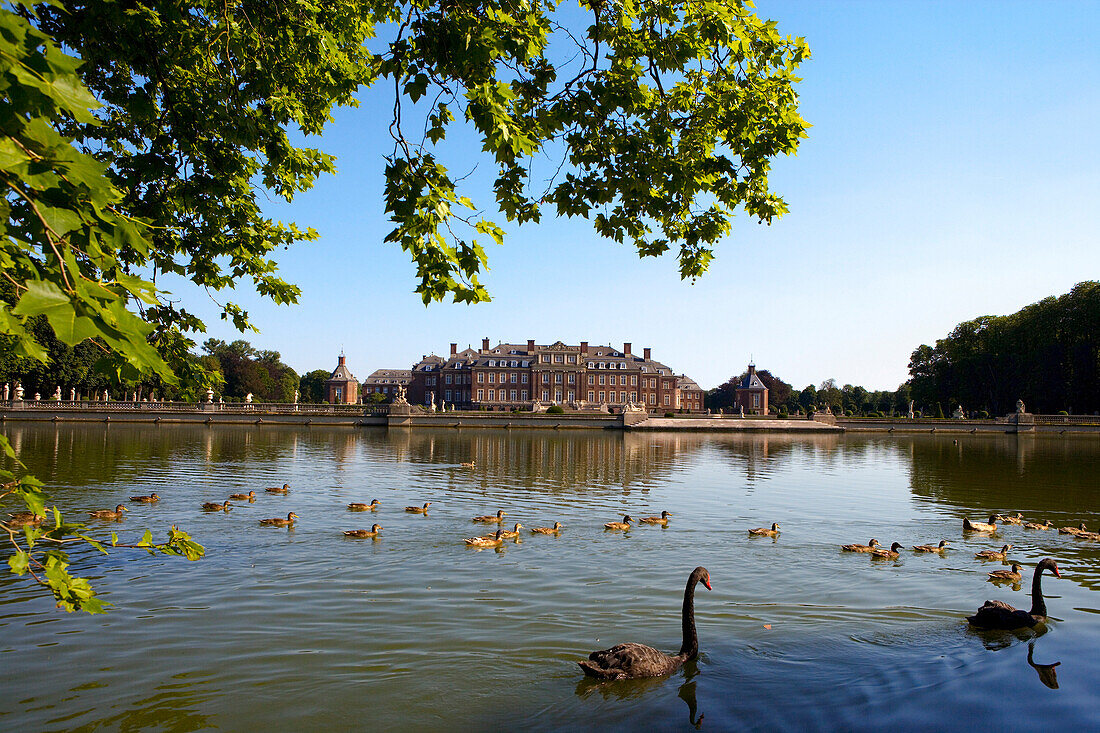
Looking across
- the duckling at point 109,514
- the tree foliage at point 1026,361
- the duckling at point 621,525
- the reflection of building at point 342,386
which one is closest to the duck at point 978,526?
the duckling at point 621,525

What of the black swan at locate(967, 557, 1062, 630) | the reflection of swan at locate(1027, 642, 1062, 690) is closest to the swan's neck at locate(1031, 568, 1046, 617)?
the black swan at locate(967, 557, 1062, 630)

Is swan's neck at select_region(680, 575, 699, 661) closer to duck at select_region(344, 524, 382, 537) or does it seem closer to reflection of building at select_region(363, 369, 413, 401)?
duck at select_region(344, 524, 382, 537)

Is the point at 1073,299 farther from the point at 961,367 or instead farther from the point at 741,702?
the point at 741,702

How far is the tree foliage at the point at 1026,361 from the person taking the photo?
224 ft

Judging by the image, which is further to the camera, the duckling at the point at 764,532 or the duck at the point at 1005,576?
the duckling at the point at 764,532

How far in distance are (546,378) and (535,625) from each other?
100 m

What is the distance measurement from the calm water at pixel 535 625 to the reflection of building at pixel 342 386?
97.2m

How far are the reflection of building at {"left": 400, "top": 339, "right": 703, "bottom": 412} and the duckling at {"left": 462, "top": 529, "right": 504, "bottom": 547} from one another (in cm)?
9130

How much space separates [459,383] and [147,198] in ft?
341

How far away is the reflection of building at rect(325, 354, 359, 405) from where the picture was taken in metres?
115

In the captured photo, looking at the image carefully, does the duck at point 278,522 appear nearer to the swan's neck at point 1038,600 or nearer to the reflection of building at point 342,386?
the swan's neck at point 1038,600

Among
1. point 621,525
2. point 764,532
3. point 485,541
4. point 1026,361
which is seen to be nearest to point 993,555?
point 764,532

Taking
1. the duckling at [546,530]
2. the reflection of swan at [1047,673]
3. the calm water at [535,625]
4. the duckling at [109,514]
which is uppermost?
the duckling at [109,514]

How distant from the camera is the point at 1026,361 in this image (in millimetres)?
73812
